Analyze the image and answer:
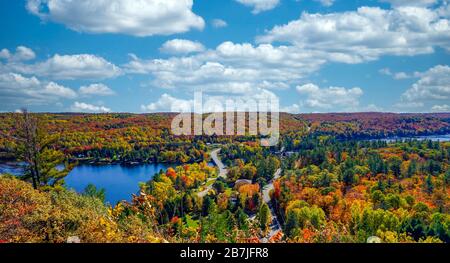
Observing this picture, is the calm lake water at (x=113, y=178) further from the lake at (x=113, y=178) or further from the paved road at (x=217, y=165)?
the paved road at (x=217, y=165)

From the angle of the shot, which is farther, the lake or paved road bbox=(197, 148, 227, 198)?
paved road bbox=(197, 148, 227, 198)

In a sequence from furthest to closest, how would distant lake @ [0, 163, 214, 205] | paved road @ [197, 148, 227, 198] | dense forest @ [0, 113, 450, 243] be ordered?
paved road @ [197, 148, 227, 198]
distant lake @ [0, 163, 214, 205]
dense forest @ [0, 113, 450, 243]

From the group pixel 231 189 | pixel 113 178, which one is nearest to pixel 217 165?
pixel 113 178

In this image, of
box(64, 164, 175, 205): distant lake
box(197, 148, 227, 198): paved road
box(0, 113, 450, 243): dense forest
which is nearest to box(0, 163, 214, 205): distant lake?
box(64, 164, 175, 205): distant lake

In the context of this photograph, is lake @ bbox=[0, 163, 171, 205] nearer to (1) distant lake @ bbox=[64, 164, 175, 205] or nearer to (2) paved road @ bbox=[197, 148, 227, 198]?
(1) distant lake @ bbox=[64, 164, 175, 205]

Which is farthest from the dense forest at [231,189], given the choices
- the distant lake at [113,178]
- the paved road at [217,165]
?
the distant lake at [113,178]

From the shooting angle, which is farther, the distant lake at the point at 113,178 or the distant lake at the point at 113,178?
the distant lake at the point at 113,178

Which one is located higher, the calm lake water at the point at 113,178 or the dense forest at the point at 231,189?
the dense forest at the point at 231,189
